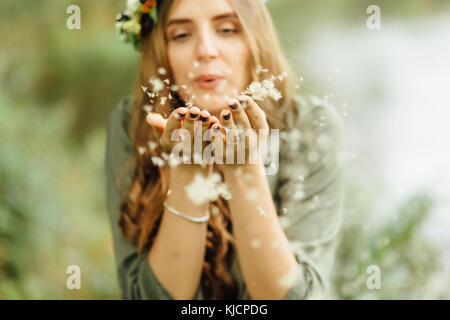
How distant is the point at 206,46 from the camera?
23.2 inches

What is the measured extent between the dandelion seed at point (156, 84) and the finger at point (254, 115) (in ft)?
0.51

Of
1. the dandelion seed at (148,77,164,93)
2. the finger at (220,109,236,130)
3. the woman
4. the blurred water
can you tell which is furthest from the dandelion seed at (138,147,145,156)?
the blurred water

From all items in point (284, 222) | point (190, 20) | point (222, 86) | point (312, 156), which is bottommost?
point (284, 222)

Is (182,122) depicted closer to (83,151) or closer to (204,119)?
(204,119)

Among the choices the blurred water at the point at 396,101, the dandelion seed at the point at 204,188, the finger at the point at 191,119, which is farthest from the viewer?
the blurred water at the point at 396,101

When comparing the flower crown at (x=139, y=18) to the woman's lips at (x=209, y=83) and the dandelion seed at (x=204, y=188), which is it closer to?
the woman's lips at (x=209, y=83)

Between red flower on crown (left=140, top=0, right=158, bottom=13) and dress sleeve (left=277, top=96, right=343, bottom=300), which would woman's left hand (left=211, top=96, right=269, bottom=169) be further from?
red flower on crown (left=140, top=0, right=158, bottom=13)

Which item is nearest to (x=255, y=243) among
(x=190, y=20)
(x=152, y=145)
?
(x=152, y=145)

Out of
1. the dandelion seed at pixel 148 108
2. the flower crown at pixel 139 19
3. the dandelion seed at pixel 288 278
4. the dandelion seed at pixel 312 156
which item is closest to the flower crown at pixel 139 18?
the flower crown at pixel 139 19

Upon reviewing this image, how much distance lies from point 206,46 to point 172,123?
0.16 metres

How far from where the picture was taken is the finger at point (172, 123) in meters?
0.49

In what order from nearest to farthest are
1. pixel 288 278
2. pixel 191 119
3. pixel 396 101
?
pixel 191 119, pixel 288 278, pixel 396 101

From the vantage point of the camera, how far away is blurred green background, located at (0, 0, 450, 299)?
768mm
